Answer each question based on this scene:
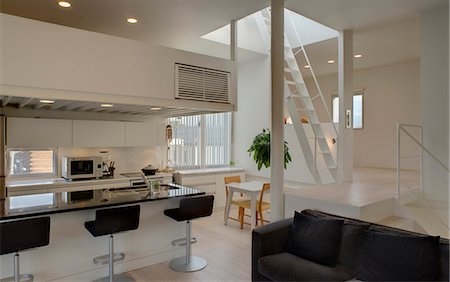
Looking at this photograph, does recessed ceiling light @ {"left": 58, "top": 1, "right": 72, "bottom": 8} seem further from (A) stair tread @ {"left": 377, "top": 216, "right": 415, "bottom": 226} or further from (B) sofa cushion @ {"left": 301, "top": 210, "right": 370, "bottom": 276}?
(A) stair tread @ {"left": 377, "top": 216, "right": 415, "bottom": 226}

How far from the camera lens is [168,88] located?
3.47 meters

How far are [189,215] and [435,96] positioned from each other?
3.97 meters

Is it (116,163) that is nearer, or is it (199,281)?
(199,281)

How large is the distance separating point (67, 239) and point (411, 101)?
7.79 m

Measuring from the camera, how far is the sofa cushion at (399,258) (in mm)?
2363

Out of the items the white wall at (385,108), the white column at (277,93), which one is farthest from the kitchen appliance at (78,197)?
the white wall at (385,108)

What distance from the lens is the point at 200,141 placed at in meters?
7.14

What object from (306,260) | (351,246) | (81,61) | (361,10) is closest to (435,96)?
(361,10)

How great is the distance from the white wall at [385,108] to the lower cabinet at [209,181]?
4053mm

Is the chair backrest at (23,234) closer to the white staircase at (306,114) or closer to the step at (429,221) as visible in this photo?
the white staircase at (306,114)

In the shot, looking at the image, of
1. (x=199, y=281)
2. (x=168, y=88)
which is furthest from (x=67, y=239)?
(x=168, y=88)

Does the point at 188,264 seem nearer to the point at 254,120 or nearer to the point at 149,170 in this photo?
the point at 149,170

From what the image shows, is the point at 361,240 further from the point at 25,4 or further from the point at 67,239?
the point at 25,4

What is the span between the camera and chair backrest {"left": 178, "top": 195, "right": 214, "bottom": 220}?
3.56 m
